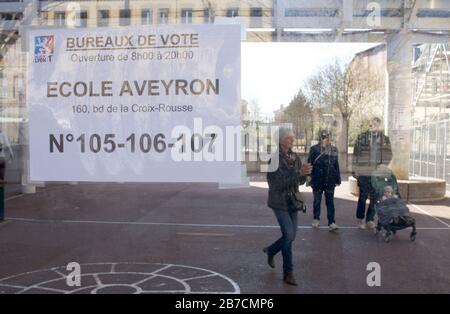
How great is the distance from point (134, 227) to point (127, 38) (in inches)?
176

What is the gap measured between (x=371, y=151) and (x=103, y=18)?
2.34 meters

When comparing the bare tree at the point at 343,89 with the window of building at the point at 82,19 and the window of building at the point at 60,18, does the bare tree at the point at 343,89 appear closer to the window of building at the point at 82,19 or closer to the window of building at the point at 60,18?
the window of building at the point at 82,19

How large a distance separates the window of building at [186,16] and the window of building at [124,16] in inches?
12.1

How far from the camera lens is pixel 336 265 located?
488cm

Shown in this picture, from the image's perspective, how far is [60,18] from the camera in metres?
2.97

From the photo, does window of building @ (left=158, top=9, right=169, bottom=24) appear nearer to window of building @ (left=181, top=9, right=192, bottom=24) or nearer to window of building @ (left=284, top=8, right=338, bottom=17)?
window of building @ (left=181, top=9, right=192, bottom=24)

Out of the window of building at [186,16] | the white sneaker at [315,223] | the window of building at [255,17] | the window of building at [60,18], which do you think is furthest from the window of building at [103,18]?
the white sneaker at [315,223]

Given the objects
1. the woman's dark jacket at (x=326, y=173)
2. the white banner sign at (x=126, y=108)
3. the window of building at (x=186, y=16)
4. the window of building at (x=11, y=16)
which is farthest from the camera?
the woman's dark jacket at (x=326, y=173)

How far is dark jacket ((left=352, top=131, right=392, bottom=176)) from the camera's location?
3.87 m

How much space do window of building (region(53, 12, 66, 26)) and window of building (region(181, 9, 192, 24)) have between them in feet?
2.21

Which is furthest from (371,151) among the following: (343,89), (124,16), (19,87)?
(19,87)

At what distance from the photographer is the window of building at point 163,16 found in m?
2.93

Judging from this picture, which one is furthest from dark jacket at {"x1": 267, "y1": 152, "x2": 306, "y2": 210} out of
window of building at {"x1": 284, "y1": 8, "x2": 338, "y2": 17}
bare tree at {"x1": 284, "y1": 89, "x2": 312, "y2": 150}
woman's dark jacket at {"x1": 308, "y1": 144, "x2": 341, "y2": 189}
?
woman's dark jacket at {"x1": 308, "y1": 144, "x2": 341, "y2": 189}
